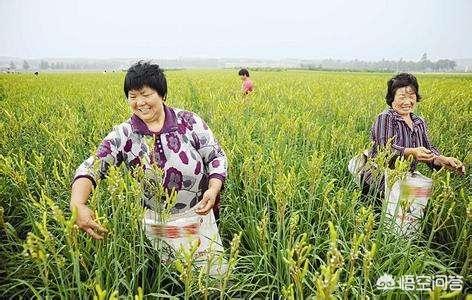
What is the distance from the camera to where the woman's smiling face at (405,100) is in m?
2.53

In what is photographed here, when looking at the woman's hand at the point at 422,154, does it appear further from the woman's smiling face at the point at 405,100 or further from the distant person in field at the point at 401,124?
the woman's smiling face at the point at 405,100

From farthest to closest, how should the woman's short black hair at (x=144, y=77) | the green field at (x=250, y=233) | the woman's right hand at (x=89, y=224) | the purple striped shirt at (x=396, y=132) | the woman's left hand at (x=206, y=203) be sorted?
the purple striped shirt at (x=396, y=132)
the woman's short black hair at (x=144, y=77)
the woman's left hand at (x=206, y=203)
the woman's right hand at (x=89, y=224)
the green field at (x=250, y=233)

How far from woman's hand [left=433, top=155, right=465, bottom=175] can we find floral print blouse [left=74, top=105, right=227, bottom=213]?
1.38m

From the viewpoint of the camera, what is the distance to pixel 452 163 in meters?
2.18

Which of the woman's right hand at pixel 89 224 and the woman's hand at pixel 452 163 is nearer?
the woman's right hand at pixel 89 224

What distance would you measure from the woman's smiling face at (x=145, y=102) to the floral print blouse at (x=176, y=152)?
0.14 feet

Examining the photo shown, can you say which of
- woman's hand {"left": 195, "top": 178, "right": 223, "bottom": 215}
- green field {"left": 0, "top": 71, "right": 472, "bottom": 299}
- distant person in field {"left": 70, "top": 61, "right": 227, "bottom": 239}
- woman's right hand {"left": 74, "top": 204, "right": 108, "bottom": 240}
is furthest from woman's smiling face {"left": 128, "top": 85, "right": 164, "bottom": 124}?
woman's right hand {"left": 74, "top": 204, "right": 108, "bottom": 240}

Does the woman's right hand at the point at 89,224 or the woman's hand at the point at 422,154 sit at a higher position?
the woman's hand at the point at 422,154

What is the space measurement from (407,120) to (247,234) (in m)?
1.42

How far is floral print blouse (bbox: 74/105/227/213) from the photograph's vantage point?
1.79m

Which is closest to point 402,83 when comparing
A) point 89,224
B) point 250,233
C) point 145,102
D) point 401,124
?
point 401,124

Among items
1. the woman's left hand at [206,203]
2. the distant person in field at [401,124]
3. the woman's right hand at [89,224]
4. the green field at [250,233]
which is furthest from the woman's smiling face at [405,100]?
the woman's right hand at [89,224]

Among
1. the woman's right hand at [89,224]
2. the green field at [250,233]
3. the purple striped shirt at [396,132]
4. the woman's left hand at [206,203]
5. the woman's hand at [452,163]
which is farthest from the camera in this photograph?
the purple striped shirt at [396,132]

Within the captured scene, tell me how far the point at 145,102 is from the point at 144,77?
122 millimetres
